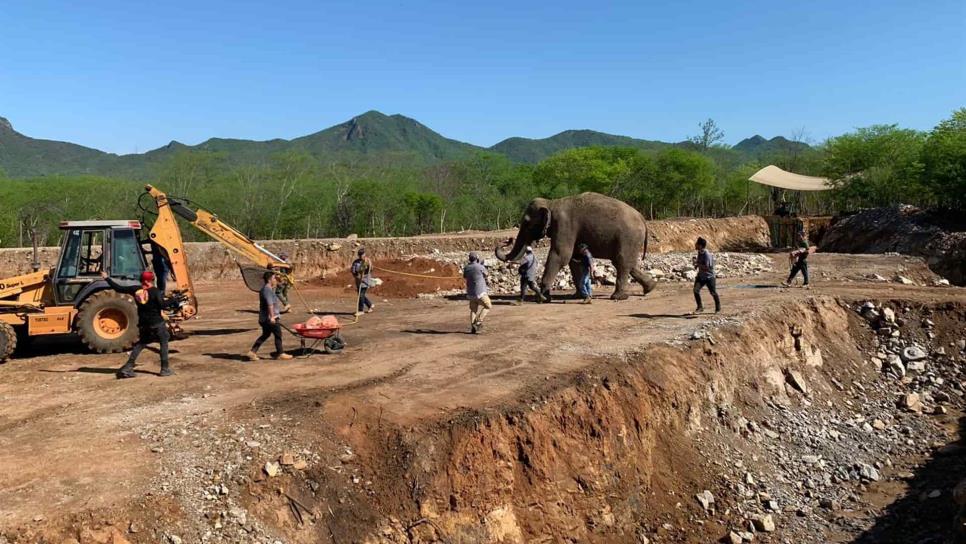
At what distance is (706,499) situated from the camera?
9.27 metres

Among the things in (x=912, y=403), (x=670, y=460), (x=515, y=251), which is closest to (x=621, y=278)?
(x=515, y=251)

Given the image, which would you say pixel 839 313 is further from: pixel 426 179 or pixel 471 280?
pixel 426 179

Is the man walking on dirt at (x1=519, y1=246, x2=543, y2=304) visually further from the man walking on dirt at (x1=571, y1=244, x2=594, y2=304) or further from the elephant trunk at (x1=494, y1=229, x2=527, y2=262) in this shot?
the man walking on dirt at (x1=571, y1=244, x2=594, y2=304)

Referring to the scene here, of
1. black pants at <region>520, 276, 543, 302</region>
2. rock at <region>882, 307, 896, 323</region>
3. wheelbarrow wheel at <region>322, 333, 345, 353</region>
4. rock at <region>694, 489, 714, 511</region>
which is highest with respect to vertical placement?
black pants at <region>520, 276, 543, 302</region>

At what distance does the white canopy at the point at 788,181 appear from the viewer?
127ft

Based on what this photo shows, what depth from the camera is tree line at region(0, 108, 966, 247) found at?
37875 mm

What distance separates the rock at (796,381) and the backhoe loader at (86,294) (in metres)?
10.5

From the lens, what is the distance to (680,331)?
12945 millimetres

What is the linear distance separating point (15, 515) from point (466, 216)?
47.0 metres

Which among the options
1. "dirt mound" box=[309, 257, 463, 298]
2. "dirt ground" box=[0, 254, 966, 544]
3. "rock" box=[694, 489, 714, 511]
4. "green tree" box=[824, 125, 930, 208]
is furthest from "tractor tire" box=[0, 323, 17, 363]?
"green tree" box=[824, 125, 930, 208]

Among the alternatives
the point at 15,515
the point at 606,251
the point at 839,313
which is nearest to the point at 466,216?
the point at 606,251

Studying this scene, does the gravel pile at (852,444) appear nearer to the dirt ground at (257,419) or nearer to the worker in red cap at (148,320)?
the dirt ground at (257,419)

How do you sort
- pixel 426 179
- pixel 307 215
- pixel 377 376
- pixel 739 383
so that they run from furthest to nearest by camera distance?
pixel 426 179, pixel 307 215, pixel 739 383, pixel 377 376

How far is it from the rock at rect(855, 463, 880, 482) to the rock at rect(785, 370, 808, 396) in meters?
2.07
